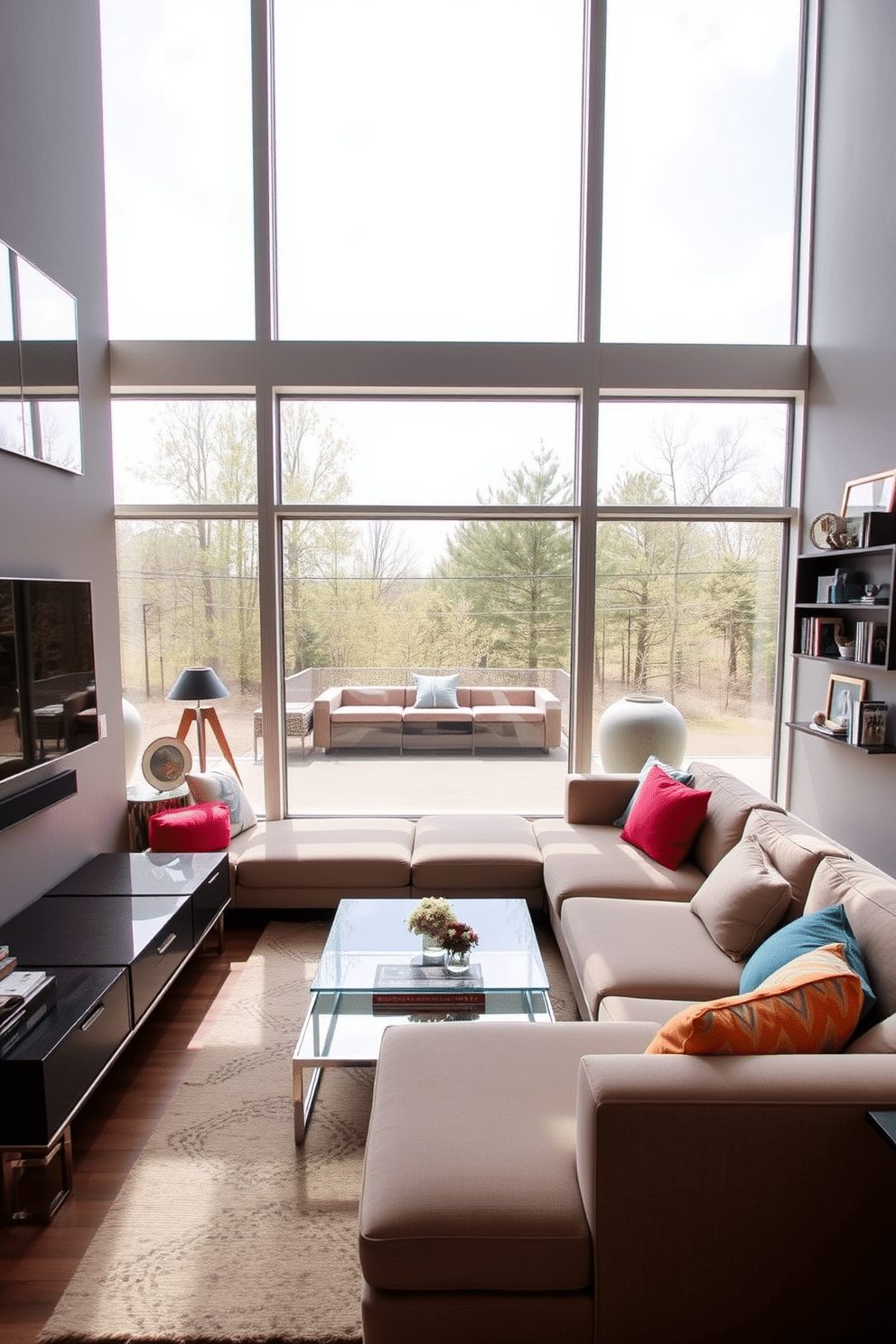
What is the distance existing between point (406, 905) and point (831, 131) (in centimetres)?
465

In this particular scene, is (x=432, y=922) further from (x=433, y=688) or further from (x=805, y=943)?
(x=433, y=688)

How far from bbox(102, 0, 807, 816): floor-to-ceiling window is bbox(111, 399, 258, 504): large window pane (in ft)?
0.05

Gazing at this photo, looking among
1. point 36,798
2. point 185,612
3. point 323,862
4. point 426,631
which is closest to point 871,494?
point 426,631

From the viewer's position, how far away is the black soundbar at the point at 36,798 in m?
3.05

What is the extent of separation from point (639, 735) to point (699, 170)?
3329 mm

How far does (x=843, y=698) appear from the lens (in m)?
4.23

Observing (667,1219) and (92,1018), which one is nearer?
(667,1219)

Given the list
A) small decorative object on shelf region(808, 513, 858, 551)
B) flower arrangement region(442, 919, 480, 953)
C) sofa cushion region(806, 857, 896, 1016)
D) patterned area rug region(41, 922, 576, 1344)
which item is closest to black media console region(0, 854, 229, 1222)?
patterned area rug region(41, 922, 576, 1344)

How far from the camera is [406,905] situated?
3.59m

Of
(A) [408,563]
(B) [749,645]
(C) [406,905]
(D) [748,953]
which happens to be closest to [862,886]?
(D) [748,953]

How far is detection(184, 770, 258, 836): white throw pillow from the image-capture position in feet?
14.3

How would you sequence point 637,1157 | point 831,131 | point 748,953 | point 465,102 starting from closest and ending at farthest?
1. point 637,1157
2. point 748,953
3. point 831,131
4. point 465,102

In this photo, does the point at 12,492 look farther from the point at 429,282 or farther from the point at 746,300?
the point at 746,300

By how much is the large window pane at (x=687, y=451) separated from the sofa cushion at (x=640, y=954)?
102 inches
